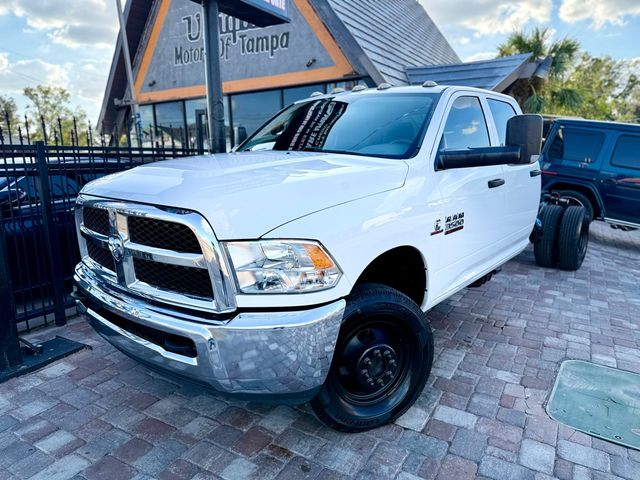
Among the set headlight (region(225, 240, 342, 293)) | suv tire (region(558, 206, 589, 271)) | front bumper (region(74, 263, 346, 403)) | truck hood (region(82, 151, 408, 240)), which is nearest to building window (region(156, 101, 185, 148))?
suv tire (region(558, 206, 589, 271))

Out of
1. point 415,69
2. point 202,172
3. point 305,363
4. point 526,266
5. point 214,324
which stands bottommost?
point 526,266

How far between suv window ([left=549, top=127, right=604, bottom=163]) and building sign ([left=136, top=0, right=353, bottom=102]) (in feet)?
15.1

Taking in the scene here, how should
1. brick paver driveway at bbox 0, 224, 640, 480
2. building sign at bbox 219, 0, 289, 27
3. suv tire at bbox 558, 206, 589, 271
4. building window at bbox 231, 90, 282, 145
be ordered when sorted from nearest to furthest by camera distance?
brick paver driveway at bbox 0, 224, 640, 480, building sign at bbox 219, 0, 289, 27, suv tire at bbox 558, 206, 589, 271, building window at bbox 231, 90, 282, 145

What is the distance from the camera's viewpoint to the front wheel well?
8.75 feet

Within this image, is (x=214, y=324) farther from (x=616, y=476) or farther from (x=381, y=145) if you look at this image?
(x=616, y=476)

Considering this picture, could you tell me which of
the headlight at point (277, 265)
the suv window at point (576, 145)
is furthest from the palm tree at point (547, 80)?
the headlight at point (277, 265)

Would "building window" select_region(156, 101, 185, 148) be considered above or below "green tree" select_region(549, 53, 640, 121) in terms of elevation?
below

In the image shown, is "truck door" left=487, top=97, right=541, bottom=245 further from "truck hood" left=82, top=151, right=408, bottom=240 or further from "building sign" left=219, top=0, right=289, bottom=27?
"building sign" left=219, top=0, right=289, bottom=27

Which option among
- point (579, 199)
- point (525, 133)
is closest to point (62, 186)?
point (525, 133)

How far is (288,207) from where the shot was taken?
198 cm

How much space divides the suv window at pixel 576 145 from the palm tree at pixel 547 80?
5070 mm

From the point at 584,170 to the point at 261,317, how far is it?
8.24 meters

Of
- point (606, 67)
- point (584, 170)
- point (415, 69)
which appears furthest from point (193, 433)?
point (606, 67)

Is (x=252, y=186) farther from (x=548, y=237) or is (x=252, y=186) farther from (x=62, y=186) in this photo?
(x=548, y=237)
